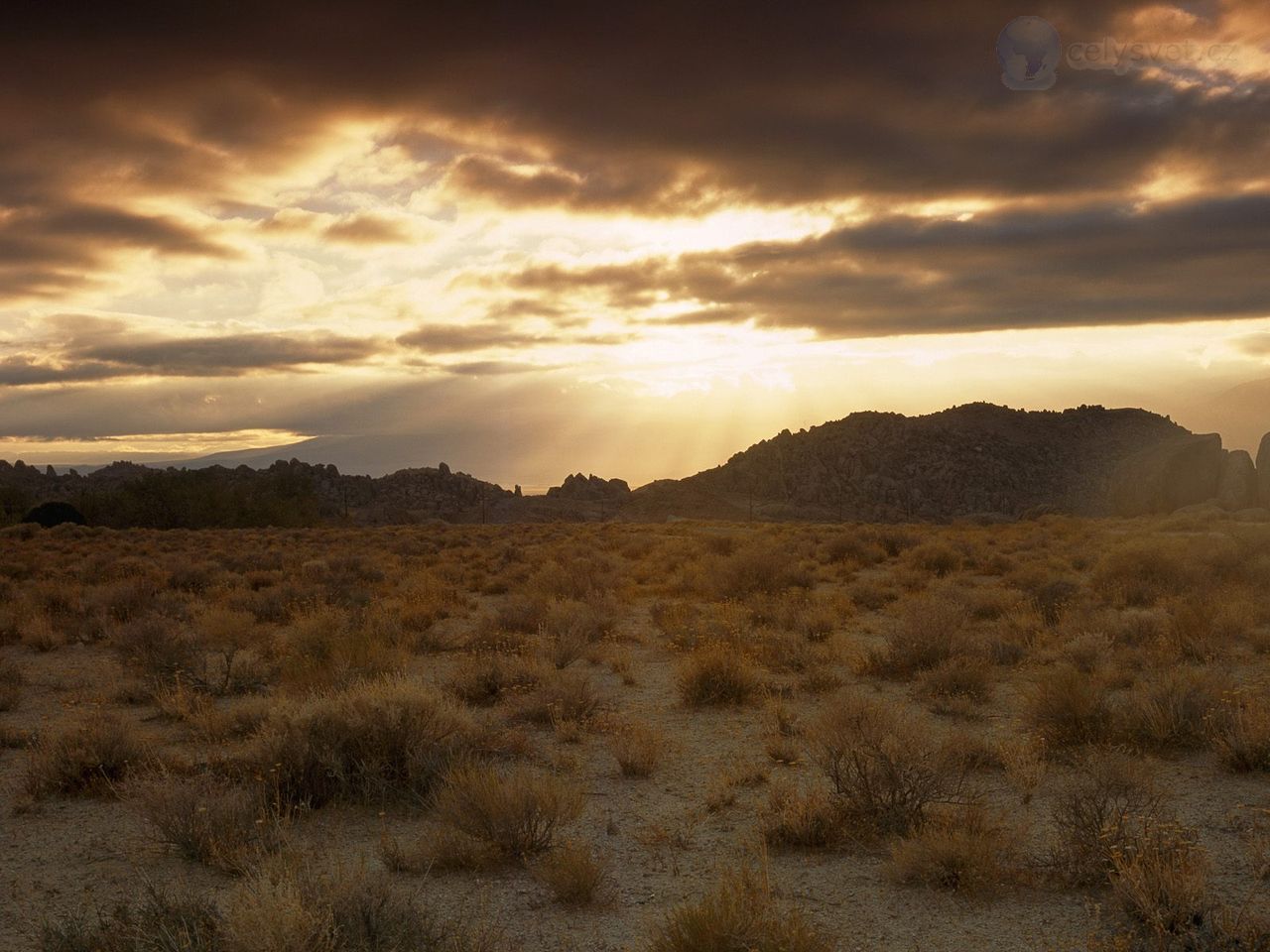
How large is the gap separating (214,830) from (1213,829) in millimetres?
7401

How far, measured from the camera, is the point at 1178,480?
71.2m

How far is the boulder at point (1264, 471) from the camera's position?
199 feet

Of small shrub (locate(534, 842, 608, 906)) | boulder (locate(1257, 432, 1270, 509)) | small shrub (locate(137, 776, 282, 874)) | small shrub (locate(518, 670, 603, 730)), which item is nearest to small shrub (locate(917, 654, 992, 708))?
small shrub (locate(518, 670, 603, 730))

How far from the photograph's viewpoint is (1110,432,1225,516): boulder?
69.9 metres

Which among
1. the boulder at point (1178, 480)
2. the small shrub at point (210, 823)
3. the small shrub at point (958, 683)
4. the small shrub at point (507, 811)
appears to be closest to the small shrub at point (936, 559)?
the small shrub at point (958, 683)

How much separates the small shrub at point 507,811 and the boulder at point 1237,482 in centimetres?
6481

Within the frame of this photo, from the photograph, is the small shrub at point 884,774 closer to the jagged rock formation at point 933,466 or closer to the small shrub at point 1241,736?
the small shrub at point 1241,736

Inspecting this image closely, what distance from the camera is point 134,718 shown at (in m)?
10.5

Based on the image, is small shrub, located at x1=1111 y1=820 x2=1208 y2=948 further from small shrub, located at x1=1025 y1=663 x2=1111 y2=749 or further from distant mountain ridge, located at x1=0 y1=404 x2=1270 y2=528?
distant mountain ridge, located at x1=0 y1=404 x2=1270 y2=528

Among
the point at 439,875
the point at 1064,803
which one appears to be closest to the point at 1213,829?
the point at 1064,803

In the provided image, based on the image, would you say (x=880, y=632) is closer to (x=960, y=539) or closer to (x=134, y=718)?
(x=134, y=718)

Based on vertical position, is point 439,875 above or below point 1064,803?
below

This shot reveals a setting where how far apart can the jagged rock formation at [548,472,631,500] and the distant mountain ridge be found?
0.85 ft

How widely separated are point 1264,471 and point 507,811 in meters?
71.2
